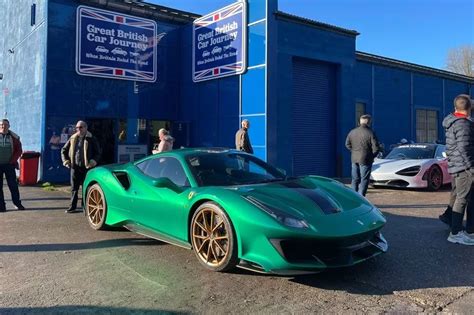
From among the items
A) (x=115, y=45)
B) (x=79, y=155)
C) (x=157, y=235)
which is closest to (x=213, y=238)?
(x=157, y=235)

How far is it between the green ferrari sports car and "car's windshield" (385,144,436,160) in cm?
746

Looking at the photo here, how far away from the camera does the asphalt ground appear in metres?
3.64

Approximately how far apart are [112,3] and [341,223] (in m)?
13.5

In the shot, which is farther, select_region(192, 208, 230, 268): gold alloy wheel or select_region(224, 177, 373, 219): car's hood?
select_region(192, 208, 230, 268): gold alloy wheel

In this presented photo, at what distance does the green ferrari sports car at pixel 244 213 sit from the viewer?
398 cm

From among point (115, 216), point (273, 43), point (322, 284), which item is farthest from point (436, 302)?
point (273, 43)

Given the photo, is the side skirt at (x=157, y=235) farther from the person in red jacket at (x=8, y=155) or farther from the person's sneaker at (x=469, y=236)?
the person in red jacket at (x=8, y=155)

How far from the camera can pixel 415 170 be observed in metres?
11.1

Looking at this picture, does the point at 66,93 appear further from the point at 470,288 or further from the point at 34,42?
the point at 470,288

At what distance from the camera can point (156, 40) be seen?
16.2 meters

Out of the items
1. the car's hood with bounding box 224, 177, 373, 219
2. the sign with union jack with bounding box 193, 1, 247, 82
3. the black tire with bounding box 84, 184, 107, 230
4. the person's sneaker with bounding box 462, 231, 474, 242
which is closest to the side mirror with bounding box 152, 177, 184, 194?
the car's hood with bounding box 224, 177, 373, 219

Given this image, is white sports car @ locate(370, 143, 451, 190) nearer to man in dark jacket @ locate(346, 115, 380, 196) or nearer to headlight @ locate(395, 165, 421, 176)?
headlight @ locate(395, 165, 421, 176)

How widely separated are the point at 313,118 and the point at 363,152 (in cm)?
745

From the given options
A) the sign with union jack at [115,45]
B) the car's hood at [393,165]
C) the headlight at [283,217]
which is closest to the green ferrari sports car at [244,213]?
the headlight at [283,217]
